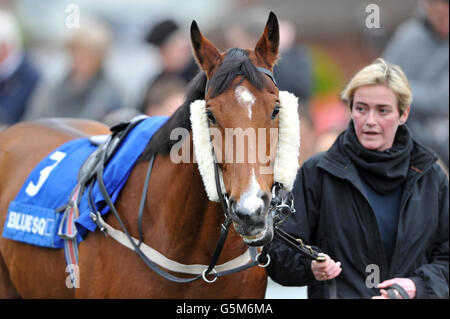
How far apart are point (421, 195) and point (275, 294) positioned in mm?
2227

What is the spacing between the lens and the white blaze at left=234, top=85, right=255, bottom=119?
10.8 ft

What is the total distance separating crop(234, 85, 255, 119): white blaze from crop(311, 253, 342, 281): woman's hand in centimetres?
96

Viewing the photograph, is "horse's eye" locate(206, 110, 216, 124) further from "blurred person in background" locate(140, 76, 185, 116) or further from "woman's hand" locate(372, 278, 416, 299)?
"blurred person in background" locate(140, 76, 185, 116)

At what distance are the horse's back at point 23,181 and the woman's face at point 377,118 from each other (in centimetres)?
185

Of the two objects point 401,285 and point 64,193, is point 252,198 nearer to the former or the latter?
point 401,285

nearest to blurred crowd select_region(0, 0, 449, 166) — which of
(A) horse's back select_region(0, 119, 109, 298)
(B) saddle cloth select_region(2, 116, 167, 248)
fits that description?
(A) horse's back select_region(0, 119, 109, 298)

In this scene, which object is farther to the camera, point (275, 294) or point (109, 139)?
point (275, 294)

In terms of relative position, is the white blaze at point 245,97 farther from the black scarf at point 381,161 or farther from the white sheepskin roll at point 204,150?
the black scarf at point 381,161

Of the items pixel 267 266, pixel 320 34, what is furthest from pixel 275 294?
pixel 320 34

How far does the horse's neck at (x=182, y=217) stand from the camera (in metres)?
3.71

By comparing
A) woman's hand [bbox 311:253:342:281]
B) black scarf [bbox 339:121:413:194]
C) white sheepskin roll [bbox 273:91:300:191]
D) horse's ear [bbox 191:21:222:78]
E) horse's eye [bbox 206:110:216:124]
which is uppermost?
horse's ear [bbox 191:21:222:78]
